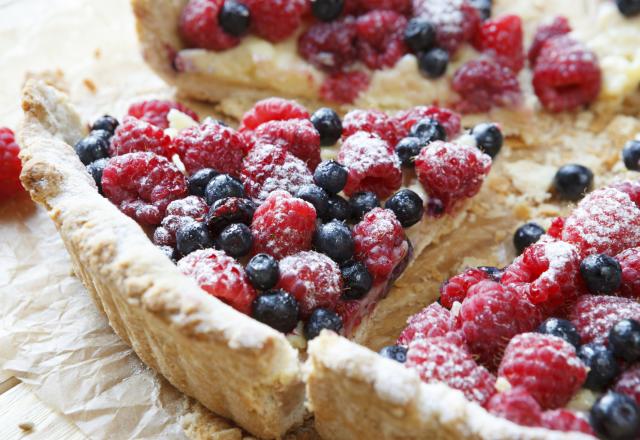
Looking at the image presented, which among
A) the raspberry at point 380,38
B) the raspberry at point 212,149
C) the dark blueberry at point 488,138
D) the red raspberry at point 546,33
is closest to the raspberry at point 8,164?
the raspberry at point 212,149

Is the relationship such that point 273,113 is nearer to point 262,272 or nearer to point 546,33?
point 262,272

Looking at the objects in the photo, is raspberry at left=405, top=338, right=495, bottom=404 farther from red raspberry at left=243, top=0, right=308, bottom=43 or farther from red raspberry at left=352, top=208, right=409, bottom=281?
red raspberry at left=243, top=0, right=308, bottom=43

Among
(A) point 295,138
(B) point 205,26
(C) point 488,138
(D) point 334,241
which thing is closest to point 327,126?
(A) point 295,138

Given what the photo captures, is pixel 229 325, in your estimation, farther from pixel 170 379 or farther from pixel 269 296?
pixel 170 379

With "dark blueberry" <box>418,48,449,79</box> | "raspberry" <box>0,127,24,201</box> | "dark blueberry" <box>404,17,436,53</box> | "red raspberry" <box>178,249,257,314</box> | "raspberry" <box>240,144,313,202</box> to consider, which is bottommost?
"raspberry" <box>0,127,24,201</box>

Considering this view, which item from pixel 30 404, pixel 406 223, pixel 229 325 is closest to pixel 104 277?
pixel 229 325

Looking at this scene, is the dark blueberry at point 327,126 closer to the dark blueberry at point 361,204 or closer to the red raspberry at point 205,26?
the dark blueberry at point 361,204

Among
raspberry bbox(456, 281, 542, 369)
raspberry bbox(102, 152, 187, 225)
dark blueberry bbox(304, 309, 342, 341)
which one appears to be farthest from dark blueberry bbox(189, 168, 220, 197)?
raspberry bbox(456, 281, 542, 369)
